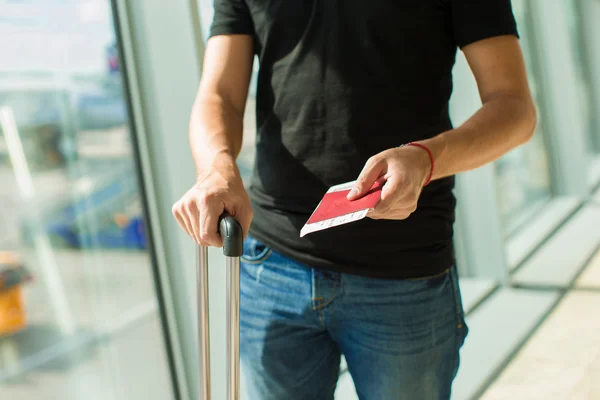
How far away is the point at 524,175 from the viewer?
219 inches

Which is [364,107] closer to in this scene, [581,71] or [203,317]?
[203,317]

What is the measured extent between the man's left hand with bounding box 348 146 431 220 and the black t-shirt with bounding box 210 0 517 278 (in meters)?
0.19

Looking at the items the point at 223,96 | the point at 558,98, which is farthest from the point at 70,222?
the point at 558,98

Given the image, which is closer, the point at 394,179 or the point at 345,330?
the point at 394,179

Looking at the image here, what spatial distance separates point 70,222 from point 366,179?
1252mm

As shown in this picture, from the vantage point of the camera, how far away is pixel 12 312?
71.7 inches

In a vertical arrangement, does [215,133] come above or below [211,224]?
above

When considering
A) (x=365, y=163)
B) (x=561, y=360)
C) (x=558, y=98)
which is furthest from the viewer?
(x=558, y=98)

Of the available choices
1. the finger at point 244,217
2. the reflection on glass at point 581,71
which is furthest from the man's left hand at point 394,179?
the reflection on glass at point 581,71

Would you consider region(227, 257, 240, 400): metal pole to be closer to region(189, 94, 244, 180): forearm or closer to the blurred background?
region(189, 94, 244, 180): forearm

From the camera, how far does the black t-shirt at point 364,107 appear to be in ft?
4.02

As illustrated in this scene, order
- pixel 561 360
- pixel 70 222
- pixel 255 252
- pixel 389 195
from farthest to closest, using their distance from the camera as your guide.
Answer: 1. pixel 561 360
2. pixel 70 222
3. pixel 255 252
4. pixel 389 195

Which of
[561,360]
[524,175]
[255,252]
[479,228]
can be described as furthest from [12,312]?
[524,175]

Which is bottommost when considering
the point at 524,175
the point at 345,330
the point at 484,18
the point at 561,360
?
the point at 561,360
